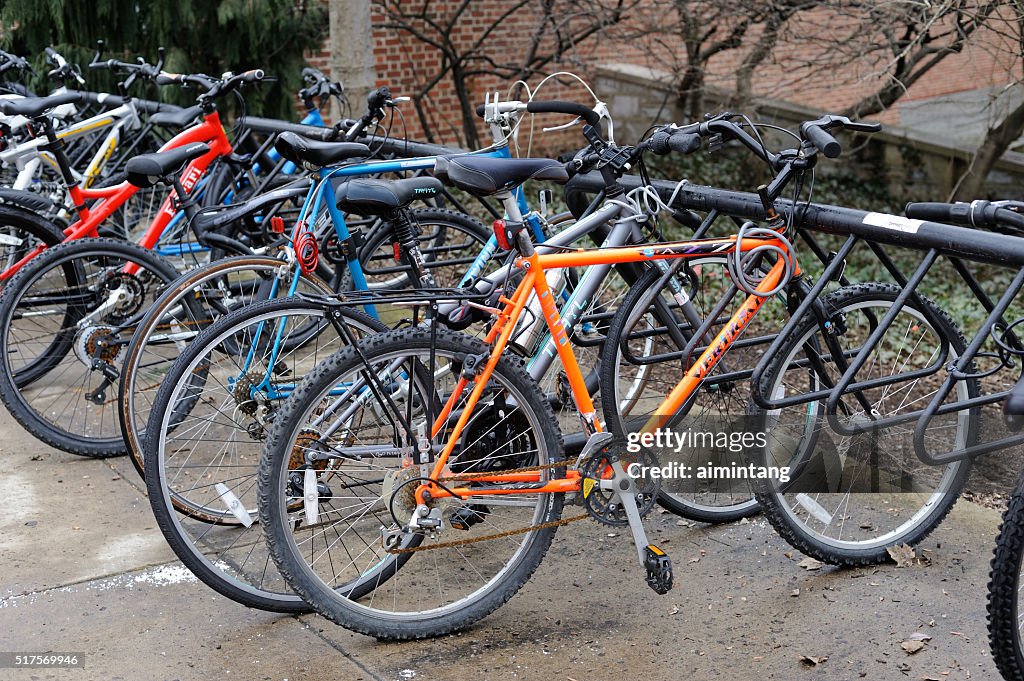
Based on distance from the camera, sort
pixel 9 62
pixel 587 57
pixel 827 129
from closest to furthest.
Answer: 1. pixel 827 129
2. pixel 9 62
3. pixel 587 57

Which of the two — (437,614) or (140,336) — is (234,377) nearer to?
(140,336)

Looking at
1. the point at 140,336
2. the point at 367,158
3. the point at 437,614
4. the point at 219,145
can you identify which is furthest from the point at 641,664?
the point at 219,145

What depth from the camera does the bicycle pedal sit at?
3.15 meters

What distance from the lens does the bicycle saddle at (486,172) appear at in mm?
3131

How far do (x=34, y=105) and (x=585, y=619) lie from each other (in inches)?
128

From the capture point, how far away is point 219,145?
484 cm

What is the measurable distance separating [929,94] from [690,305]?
49.8ft

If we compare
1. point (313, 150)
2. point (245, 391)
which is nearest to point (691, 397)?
point (245, 391)

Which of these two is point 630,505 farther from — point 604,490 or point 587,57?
point 587,57

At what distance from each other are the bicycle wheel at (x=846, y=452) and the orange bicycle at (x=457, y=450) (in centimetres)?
24

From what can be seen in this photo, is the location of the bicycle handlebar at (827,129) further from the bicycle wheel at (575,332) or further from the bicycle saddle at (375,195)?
the bicycle saddle at (375,195)

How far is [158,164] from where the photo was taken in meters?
4.20

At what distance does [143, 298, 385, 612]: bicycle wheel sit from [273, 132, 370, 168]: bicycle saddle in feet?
1.81

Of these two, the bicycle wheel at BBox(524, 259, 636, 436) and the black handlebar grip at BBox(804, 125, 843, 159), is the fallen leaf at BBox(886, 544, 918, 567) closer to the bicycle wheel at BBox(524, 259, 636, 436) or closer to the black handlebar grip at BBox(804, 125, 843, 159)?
the bicycle wheel at BBox(524, 259, 636, 436)
